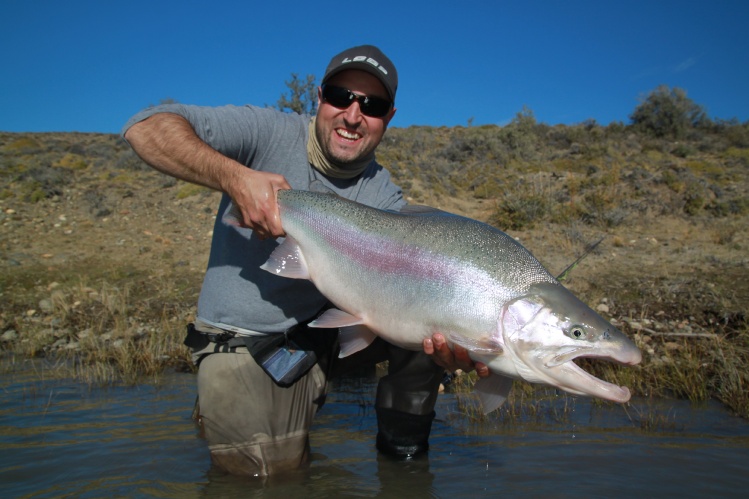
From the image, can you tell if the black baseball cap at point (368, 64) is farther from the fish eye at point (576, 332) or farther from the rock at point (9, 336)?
the rock at point (9, 336)

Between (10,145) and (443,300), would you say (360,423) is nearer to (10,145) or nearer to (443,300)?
(443,300)

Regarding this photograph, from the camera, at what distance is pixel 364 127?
11.9ft

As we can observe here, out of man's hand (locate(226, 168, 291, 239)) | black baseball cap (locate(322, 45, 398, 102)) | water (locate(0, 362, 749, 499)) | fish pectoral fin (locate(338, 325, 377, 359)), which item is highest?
black baseball cap (locate(322, 45, 398, 102))

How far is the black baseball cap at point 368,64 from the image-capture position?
3.54 meters

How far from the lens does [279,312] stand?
11.4 feet

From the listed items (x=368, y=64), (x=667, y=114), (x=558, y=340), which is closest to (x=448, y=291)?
(x=558, y=340)

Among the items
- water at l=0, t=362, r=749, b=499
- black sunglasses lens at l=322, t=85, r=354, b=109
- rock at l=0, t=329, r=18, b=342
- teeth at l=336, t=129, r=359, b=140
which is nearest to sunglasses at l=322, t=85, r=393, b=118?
black sunglasses lens at l=322, t=85, r=354, b=109

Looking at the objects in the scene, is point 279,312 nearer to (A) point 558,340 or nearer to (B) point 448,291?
(B) point 448,291

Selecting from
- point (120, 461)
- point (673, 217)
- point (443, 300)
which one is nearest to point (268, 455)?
point (120, 461)

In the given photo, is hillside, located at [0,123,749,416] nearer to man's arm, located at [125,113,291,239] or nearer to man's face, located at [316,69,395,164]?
man's face, located at [316,69,395,164]

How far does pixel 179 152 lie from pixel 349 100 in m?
1.13

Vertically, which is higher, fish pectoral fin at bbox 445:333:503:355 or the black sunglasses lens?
the black sunglasses lens

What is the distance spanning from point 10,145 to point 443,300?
86.3 feet

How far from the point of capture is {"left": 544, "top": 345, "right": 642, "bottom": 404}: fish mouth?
237cm
